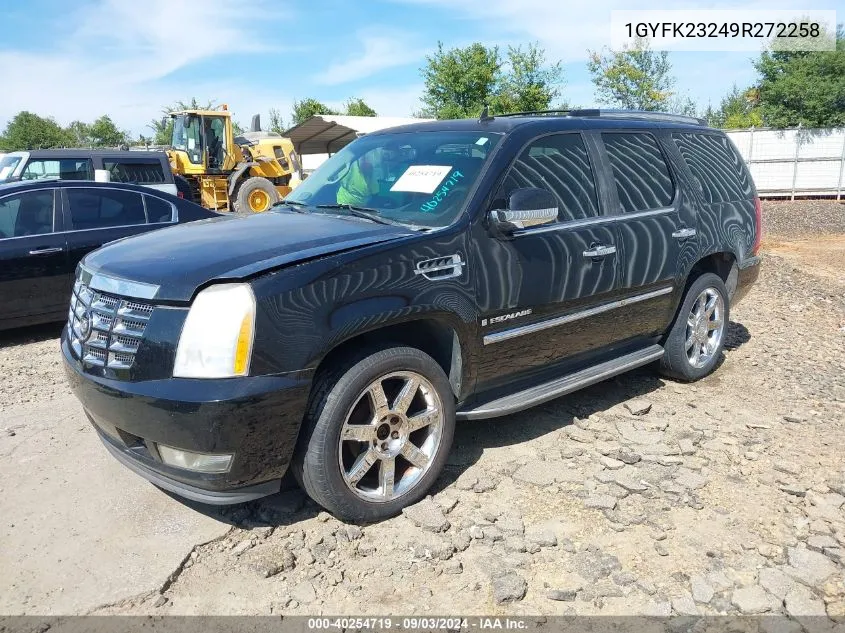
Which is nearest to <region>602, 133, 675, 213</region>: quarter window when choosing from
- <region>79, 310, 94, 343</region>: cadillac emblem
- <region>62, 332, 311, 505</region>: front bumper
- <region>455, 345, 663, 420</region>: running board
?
<region>455, 345, 663, 420</region>: running board

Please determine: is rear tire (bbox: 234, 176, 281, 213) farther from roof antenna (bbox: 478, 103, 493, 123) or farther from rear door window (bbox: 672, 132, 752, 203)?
roof antenna (bbox: 478, 103, 493, 123)

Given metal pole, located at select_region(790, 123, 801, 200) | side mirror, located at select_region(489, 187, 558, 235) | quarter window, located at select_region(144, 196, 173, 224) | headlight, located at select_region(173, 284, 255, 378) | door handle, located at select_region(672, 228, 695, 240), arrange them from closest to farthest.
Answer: headlight, located at select_region(173, 284, 255, 378)
side mirror, located at select_region(489, 187, 558, 235)
door handle, located at select_region(672, 228, 695, 240)
quarter window, located at select_region(144, 196, 173, 224)
metal pole, located at select_region(790, 123, 801, 200)

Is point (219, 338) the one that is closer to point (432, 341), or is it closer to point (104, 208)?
point (432, 341)

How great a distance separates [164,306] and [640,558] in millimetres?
2332

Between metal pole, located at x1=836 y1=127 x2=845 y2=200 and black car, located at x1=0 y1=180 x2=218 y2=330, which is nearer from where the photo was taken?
black car, located at x1=0 y1=180 x2=218 y2=330

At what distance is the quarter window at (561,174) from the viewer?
3847mm

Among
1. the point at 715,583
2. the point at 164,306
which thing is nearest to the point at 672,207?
the point at 715,583

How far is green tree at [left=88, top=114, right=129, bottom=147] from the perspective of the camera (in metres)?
66.4

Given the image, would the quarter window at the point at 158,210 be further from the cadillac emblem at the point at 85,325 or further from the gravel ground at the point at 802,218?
the gravel ground at the point at 802,218

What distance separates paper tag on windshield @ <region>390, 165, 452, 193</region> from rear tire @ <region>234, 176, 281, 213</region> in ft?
43.9

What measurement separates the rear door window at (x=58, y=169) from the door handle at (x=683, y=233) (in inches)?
406

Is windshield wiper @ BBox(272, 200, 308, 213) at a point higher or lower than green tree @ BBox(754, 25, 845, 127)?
lower

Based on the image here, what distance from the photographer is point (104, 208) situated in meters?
6.98

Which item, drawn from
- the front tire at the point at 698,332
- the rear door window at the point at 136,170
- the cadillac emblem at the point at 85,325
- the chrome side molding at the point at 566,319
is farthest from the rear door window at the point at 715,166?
the rear door window at the point at 136,170
